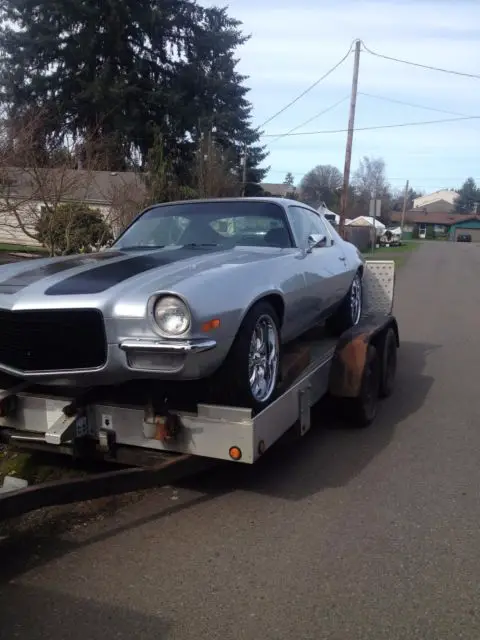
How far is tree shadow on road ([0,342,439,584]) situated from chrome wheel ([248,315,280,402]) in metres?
0.70

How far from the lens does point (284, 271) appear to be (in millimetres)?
4793

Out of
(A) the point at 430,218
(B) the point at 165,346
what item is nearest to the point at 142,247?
(B) the point at 165,346

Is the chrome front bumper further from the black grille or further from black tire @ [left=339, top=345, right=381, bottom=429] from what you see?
black tire @ [left=339, top=345, right=381, bottom=429]

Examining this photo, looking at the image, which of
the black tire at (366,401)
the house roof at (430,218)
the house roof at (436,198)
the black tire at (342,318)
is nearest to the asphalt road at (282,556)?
the black tire at (366,401)

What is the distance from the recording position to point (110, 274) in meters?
4.01

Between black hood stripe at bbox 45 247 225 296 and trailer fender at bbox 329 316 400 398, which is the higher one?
black hood stripe at bbox 45 247 225 296

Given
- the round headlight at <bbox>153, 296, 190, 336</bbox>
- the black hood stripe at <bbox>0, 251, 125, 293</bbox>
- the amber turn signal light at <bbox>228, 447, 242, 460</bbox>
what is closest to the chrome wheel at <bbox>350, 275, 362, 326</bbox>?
the black hood stripe at <bbox>0, 251, 125, 293</bbox>

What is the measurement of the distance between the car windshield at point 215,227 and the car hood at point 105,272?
0.37 metres

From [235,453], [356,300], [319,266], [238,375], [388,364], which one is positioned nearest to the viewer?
[235,453]

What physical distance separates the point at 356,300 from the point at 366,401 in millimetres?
1902

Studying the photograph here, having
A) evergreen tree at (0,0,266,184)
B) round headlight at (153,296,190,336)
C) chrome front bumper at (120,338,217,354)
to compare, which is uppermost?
evergreen tree at (0,0,266,184)

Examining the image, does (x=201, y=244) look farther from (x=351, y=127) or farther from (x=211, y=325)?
(x=351, y=127)

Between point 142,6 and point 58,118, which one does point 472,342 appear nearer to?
point 58,118

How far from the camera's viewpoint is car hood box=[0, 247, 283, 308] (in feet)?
12.2
